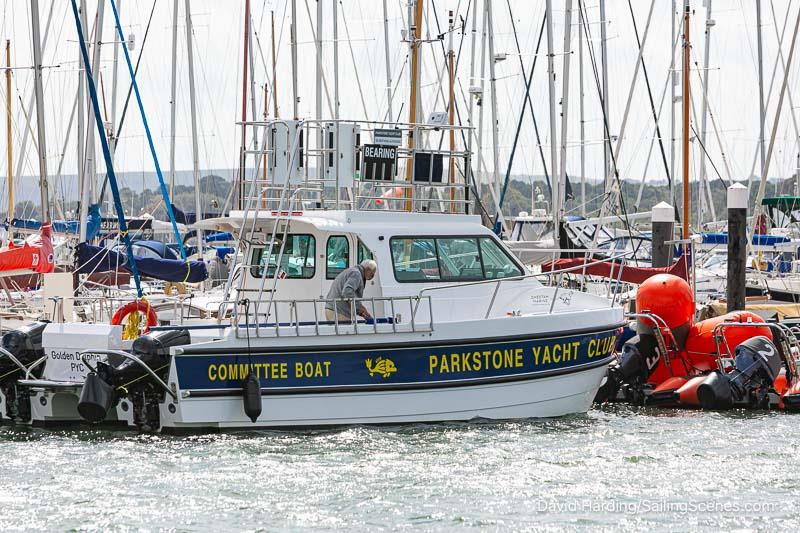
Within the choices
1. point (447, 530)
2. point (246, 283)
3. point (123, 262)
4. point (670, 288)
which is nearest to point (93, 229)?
point (123, 262)

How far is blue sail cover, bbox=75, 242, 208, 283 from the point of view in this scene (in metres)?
19.5

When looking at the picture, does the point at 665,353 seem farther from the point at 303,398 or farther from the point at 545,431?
the point at 303,398

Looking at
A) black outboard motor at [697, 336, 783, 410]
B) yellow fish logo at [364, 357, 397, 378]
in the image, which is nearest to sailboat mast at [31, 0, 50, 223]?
yellow fish logo at [364, 357, 397, 378]

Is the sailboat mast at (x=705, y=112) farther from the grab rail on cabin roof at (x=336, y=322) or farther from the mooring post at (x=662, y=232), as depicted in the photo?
the grab rail on cabin roof at (x=336, y=322)

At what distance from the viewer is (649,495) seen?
1030cm

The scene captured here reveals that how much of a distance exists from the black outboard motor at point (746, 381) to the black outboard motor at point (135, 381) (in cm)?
675

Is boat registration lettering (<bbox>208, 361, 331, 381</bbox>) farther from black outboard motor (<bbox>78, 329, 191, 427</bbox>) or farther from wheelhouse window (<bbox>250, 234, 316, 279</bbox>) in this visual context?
wheelhouse window (<bbox>250, 234, 316, 279</bbox>)

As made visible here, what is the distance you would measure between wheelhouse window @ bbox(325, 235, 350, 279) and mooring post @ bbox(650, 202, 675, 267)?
28.2 feet

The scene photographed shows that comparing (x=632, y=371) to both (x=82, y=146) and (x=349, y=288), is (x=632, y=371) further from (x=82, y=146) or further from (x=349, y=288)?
(x=82, y=146)

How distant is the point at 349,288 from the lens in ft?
42.6

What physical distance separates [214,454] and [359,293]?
8.48ft

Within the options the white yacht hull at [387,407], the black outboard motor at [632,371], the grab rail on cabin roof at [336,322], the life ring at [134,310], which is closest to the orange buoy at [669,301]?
the black outboard motor at [632,371]

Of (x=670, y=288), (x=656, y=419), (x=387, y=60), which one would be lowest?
(x=656, y=419)

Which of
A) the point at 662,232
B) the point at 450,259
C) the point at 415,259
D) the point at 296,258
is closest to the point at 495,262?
the point at 450,259
